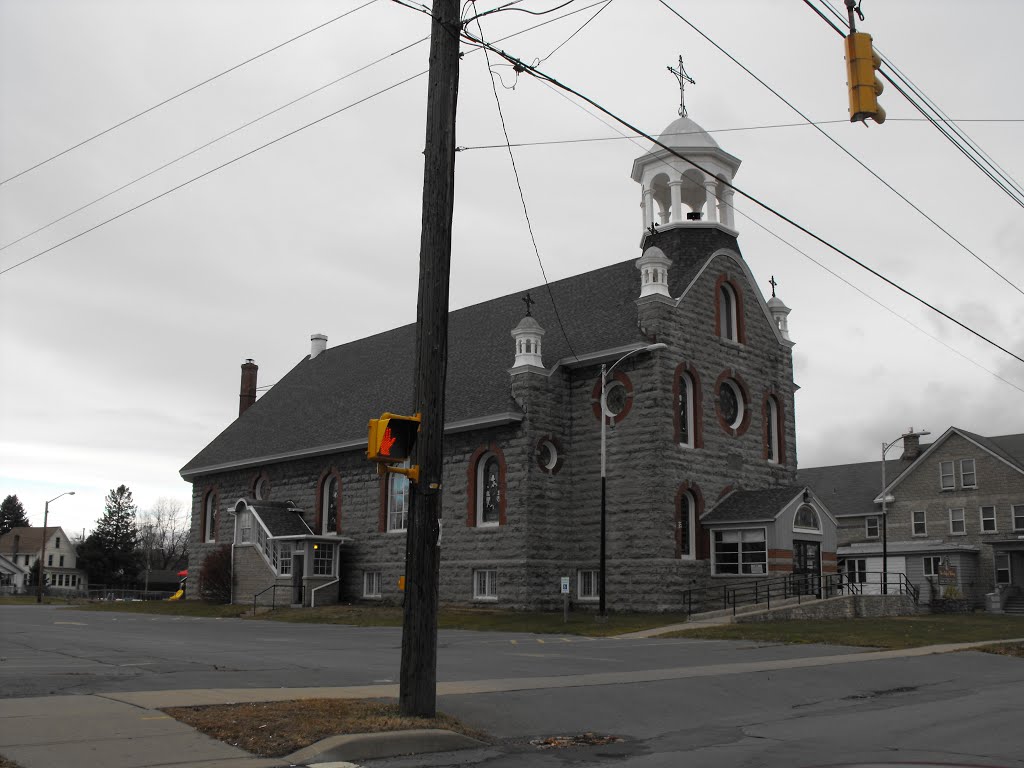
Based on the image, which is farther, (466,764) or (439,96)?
(439,96)

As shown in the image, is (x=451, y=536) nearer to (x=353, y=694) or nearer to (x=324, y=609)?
(x=324, y=609)

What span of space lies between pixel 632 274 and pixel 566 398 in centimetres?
610

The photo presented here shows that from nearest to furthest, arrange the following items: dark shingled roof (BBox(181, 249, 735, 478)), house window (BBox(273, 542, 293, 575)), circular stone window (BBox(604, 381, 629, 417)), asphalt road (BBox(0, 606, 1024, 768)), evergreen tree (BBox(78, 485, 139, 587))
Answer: asphalt road (BBox(0, 606, 1024, 768))
circular stone window (BBox(604, 381, 629, 417))
dark shingled roof (BBox(181, 249, 735, 478))
house window (BBox(273, 542, 293, 575))
evergreen tree (BBox(78, 485, 139, 587))

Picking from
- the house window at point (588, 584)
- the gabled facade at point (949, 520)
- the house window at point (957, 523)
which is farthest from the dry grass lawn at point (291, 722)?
the house window at point (957, 523)

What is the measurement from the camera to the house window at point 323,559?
42.6 m

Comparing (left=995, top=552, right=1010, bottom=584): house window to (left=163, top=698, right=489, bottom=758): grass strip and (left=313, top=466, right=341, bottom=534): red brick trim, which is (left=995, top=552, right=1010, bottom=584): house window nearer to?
(left=313, top=466, right=341, bottom=534): red brick trim

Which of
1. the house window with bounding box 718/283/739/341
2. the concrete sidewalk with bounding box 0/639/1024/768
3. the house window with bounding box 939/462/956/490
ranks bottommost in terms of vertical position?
the concrete sidewalk with bounding box 0/639/1024/768

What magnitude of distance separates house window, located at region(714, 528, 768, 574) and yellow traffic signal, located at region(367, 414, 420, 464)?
2491 cm

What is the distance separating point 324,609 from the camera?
39.4m

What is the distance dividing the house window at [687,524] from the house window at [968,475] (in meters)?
26.6

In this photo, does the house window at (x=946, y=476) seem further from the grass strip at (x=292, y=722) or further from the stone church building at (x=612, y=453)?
the grass strip at (x=292, y=722)

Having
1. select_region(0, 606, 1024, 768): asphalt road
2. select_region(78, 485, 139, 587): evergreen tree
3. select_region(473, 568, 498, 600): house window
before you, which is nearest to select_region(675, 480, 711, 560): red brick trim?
select_region(473, 568, 498, 600): house window

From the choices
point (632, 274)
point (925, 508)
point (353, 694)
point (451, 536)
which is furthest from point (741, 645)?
point (925, 508)

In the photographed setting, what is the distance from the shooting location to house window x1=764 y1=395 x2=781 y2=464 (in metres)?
40.1
